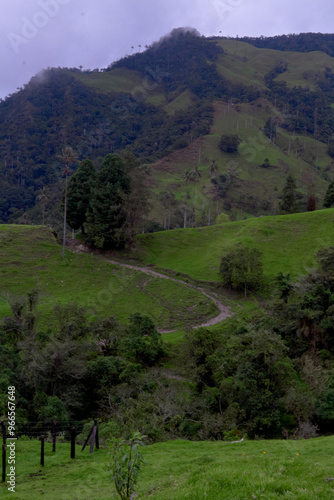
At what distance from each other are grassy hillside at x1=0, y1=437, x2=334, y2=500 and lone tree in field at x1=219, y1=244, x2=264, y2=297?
113 ft

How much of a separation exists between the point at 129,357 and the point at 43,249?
102 feet

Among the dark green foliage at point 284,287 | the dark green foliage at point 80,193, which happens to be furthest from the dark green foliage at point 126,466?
the dark green foliage at point 80,193

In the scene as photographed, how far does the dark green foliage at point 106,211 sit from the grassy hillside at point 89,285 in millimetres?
3865

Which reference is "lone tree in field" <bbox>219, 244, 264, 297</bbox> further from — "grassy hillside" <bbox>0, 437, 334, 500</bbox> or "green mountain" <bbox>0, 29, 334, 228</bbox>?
"green mountain" <bbox>0, 29, 334, 228</bbox>

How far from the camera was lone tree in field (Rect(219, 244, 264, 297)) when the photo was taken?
165ft

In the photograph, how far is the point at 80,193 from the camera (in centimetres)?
6375

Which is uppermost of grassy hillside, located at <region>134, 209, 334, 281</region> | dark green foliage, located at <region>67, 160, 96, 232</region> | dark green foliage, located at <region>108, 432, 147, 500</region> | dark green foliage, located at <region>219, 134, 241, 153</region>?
dark green foliage, located at <region>219, 134, 241, 153</region>

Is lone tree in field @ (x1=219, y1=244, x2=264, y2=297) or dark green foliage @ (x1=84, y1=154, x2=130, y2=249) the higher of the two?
dark green foliage @ (x1=84, y1=154, x2=130, y2=249)

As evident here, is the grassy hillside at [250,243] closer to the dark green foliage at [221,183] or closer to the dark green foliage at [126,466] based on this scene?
the dark green foliage at [126,466]

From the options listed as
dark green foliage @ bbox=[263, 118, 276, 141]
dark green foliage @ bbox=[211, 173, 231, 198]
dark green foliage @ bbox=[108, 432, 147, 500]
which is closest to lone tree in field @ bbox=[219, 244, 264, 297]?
dark green foliage @ bbox=[108, 432, 147, 500]

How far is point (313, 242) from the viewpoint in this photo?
62.2 m

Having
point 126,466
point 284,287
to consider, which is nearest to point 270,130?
point 284,287

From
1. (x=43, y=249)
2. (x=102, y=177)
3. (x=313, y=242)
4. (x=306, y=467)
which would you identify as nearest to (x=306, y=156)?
(x=313, y=242)

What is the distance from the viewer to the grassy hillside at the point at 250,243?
57656mm
